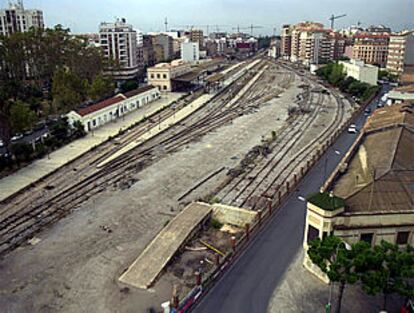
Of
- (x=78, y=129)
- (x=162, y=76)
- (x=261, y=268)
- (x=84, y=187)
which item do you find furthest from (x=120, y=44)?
(x=261, y=268)

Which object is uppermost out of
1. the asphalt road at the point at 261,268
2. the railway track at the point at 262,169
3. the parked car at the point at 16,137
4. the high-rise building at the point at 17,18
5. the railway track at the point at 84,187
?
the high-rise building at the point at 17,18

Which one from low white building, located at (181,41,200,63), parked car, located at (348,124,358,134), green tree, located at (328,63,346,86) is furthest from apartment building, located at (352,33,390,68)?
parked car, located at (348,124,358,134)

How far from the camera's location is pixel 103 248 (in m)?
19.2

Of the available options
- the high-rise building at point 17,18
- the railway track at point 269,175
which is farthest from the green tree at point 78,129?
the high-rise building at point 17,18

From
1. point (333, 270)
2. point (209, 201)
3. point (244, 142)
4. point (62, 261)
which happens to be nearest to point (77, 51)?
point (244, 142)

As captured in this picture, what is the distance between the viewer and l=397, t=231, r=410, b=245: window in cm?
1581

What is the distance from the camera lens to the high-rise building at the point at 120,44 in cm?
7594

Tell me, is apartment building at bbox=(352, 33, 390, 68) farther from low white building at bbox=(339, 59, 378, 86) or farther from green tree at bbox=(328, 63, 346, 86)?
low white building at bbox=(339, 59, 378, 86)

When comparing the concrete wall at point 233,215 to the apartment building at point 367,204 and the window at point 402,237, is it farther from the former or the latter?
the window at point 402,237

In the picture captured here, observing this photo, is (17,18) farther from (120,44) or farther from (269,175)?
(269,175)

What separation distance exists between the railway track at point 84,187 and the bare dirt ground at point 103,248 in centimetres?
82

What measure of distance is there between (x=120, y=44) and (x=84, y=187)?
5497cm

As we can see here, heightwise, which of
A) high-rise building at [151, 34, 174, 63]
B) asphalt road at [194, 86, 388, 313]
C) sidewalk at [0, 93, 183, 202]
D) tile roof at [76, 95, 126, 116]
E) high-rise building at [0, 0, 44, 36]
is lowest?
sidewalk at [0, 93, 183, 202]

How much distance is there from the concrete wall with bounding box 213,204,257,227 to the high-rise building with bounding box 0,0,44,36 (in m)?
87.9
